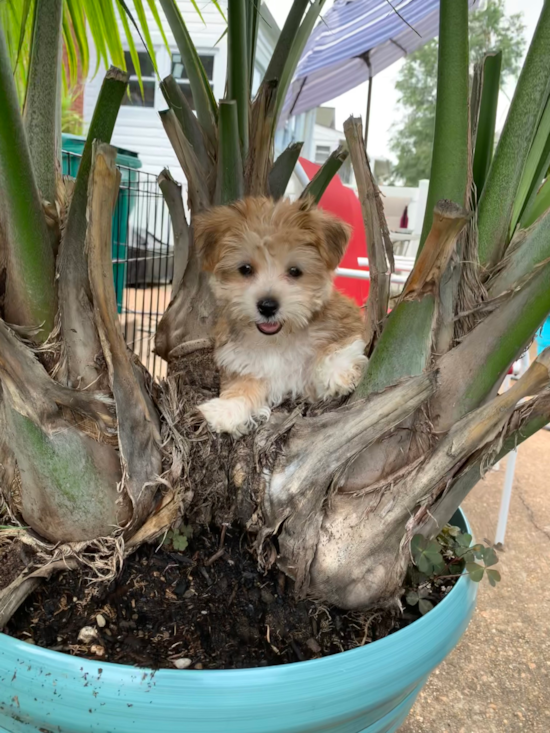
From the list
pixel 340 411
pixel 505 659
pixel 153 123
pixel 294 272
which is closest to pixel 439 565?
pixel 340 411

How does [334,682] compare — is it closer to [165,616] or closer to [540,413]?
[165,616]

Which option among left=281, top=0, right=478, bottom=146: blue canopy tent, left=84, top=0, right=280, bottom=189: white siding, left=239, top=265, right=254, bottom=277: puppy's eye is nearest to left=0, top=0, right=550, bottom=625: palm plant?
left=239, top=265, right=254, bottom=277: puppy's eye

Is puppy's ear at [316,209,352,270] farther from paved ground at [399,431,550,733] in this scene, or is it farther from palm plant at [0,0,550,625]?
paved ground at [399,431,550,733]

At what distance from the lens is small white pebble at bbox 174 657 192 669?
3.32 ft

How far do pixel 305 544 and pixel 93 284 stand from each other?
0.69 meters

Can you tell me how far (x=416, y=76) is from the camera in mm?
23703

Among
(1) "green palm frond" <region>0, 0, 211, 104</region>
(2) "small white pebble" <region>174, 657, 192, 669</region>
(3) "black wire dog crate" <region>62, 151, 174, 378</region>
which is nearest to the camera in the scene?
(2) "small white pebble" <region>174, 657, 192, 669</region>

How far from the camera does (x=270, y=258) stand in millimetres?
1820

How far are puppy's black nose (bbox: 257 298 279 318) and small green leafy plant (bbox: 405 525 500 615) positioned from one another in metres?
0.81

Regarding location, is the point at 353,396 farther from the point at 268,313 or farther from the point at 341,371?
the point at 268,313

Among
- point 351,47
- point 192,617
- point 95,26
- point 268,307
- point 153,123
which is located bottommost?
point 192,617

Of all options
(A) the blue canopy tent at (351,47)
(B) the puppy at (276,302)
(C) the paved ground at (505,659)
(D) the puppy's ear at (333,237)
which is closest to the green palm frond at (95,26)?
(B) the puppy at (276,302)

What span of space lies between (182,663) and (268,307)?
1007 mm

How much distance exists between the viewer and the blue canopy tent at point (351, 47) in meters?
4.44
